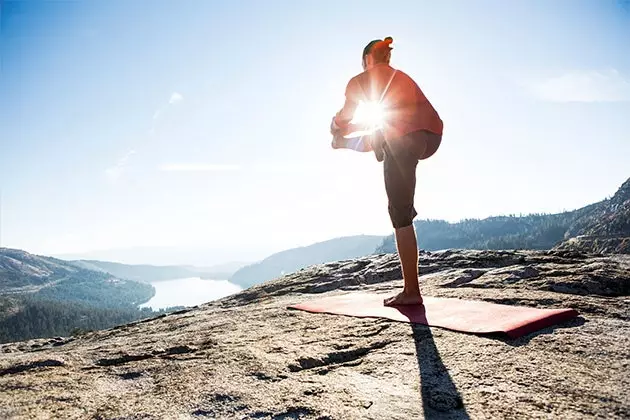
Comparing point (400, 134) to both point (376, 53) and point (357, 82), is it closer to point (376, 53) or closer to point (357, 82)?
point (357, 82)

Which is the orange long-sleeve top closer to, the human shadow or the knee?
the knee

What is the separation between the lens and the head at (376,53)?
4.68 meters

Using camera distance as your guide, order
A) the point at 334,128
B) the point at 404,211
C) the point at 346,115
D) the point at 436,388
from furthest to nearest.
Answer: the point at 334,128, the point at 346,115, the point at 404,211, the point at 436,388

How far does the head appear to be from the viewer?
184 inches

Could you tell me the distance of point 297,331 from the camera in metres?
3.65

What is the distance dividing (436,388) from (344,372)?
0.61 m

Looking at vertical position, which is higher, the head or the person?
the head

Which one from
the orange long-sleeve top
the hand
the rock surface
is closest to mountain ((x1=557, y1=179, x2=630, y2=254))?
the hand

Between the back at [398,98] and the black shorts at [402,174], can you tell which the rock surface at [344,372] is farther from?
the back at [398,98]

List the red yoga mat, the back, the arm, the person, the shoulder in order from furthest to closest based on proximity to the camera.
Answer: the arm < the shoulder < the back < the person < the red yoga mat

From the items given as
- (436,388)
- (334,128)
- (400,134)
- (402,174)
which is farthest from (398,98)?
(436,388)

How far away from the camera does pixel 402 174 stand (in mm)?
4398

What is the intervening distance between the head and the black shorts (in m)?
0.99

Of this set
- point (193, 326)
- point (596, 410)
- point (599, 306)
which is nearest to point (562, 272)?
point (599, 306)
